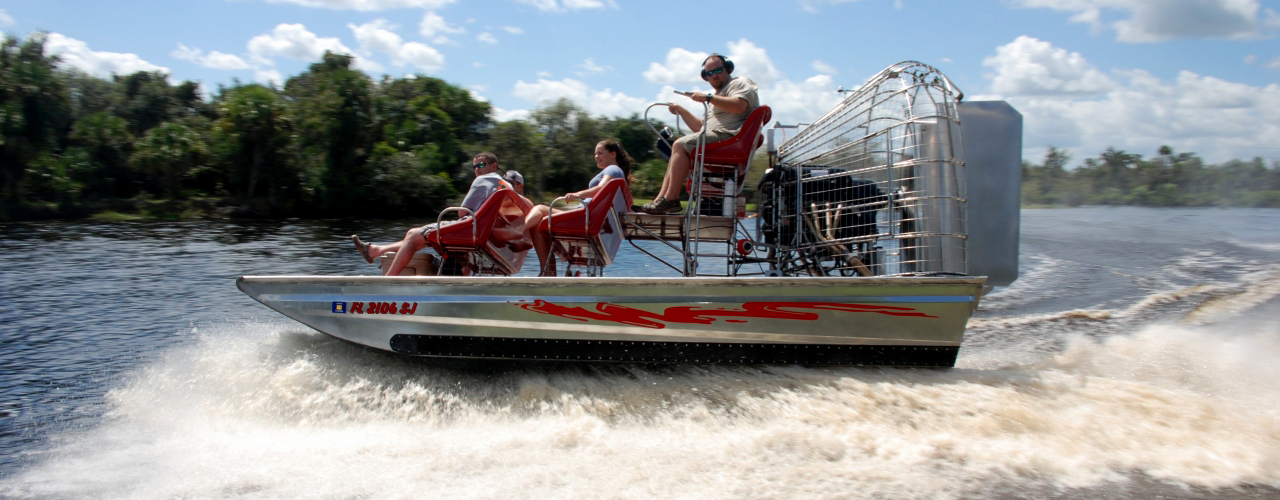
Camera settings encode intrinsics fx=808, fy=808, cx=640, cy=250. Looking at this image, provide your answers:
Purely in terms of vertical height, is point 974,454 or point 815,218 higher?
point 815,218

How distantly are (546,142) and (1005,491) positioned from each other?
109 feet

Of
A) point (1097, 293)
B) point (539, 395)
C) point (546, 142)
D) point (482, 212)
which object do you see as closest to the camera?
point (539, 395)

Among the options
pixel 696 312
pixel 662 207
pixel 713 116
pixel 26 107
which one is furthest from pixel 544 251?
pixel 26 107

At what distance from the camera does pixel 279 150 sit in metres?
35.8

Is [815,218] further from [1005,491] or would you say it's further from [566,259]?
[1005,491]

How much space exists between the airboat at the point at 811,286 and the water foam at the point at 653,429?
235 mm

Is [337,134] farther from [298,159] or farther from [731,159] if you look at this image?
[731,159]

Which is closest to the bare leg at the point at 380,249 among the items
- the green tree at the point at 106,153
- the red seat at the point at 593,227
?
the red seat at the point at 593,227

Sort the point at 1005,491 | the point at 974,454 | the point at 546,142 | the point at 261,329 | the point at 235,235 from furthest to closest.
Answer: the point at 546,142, the point at 235,235, the point at 261,329, the point at 974,454, the point at 1005,491

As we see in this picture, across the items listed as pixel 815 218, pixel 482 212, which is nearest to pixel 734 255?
pixel 815 218

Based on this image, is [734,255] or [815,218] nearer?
[815,218]

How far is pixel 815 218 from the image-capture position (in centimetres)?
628

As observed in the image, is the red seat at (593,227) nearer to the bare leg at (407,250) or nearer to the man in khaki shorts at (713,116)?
the man in khaki shorts at (713,116)

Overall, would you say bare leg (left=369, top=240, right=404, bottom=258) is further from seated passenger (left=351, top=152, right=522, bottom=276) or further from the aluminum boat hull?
the aluminum boat hull
